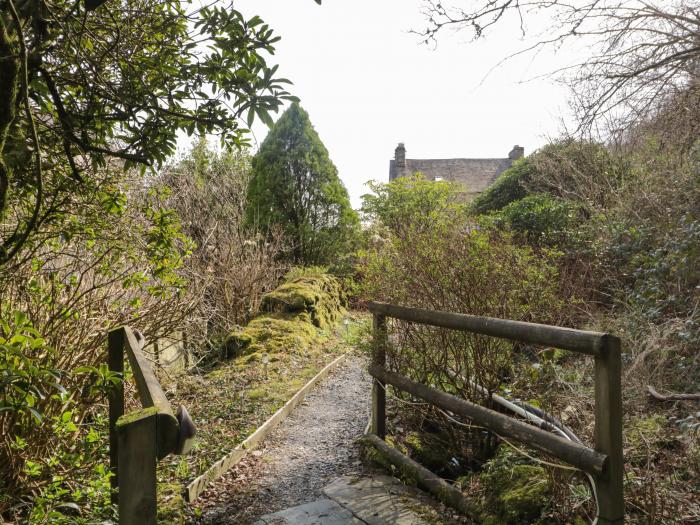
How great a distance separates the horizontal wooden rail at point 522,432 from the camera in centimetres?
241

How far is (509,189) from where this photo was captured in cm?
1404

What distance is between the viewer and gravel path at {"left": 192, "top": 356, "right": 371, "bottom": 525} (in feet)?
13.1

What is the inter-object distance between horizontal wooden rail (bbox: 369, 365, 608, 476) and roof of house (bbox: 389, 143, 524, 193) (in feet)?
94.9

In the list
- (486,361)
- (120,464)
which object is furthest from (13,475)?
(486,361)

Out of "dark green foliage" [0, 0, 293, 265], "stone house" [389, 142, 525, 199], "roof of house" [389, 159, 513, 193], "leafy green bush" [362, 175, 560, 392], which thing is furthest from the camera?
"roof of house" [389, 159, 513, 193]

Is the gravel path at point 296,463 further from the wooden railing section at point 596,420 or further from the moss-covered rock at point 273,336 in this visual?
the moss-covered rock at point 273,336

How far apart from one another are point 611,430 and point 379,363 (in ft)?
8.11

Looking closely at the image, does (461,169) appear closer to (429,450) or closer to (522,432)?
A: (429,450)

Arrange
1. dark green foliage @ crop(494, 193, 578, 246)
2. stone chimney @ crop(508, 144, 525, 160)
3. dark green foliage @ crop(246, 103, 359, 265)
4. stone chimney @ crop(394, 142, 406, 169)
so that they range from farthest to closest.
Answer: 1. stone chimney @ crop(394, 142, 406, 169)
2. stone chimney @ crop(508, 144, 525, 160)
3. dark green foliage @ crop(246, 103, 359, 265)
4. dark green foliage @ crop(494, 193, 578, 246)

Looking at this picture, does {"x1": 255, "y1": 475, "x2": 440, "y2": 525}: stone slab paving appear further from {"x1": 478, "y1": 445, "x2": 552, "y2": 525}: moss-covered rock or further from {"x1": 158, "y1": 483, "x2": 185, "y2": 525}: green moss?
{"x1": 158, "y1": 483, "x2": 185, "y2": 525}: green moss

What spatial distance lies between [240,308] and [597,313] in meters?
6.68

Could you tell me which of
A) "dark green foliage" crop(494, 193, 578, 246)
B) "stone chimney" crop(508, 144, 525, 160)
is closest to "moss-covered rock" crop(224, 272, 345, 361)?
"dark green foliage" crop(494, 193, 578, 246)

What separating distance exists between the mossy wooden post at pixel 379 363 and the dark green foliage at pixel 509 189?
10039mm

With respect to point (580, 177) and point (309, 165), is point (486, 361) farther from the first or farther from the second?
point (309, 165)
